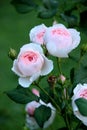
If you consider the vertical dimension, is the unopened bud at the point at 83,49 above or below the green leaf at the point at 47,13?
above

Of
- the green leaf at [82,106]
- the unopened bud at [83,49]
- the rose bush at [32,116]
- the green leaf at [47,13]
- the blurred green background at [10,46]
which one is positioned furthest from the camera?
the blurred green background at [10,46]

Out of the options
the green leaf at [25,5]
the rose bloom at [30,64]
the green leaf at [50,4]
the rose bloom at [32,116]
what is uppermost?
the rose bloom at [30,64]

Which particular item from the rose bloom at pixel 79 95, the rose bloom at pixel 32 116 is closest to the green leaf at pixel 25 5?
the rose bloom at pixel 32 116

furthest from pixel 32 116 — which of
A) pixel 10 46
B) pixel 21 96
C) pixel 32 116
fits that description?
pixel 10 46

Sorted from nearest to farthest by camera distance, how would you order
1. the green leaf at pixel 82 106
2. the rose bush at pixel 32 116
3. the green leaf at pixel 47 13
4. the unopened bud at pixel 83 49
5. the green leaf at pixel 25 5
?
the green leaf at pixel 82 106, the unopened bud at pixel 83 49, the rose bush at pixel 32 116, the green leaf at pixel 47 13, the green leaf at pixel 25 5

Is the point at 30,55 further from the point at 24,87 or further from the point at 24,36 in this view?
the point at 24,36

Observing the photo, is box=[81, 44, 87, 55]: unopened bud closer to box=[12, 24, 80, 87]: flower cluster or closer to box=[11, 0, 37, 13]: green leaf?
box=[12, 24, 80, 87]: flower cluster

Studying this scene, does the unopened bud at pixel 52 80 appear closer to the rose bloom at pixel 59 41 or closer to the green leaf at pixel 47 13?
the rose bloom at pixel 59 41

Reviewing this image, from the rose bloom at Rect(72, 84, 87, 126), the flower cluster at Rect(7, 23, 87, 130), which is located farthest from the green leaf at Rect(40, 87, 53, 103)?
the rose bloom at Rect(72, 84, 87, 126)
